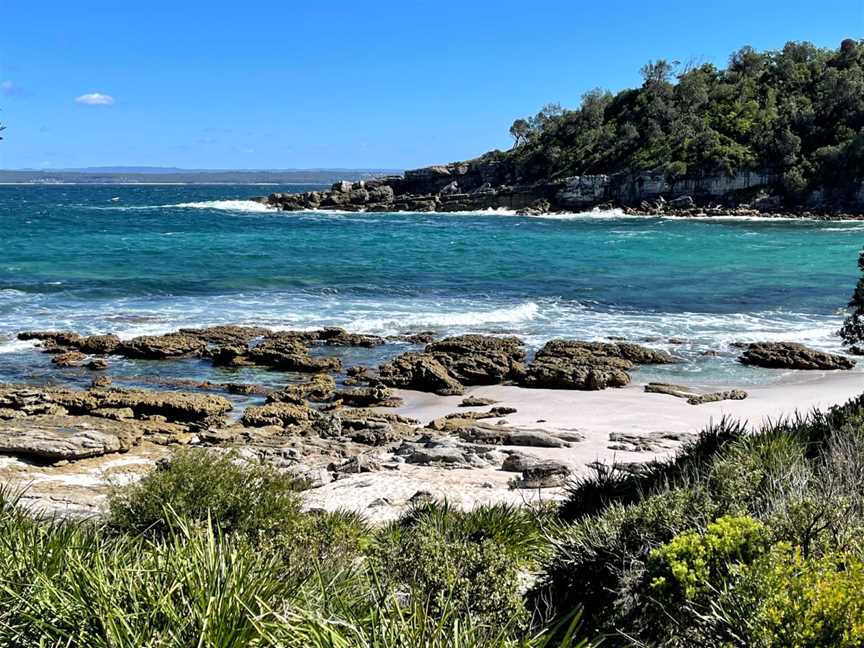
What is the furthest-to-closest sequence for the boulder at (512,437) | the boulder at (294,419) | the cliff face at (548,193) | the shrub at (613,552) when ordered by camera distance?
1. the cliff face at (548,193)
2. the boulder at (294,419)
3. the boulder at (512,437)
4. the shrub at (613,552)

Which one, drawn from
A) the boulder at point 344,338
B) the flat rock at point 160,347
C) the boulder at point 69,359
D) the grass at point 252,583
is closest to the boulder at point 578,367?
the boulder at point 344,338

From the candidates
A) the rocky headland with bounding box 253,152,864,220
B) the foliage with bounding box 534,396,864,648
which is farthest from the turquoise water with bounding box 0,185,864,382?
the foliage with bounding box 534,396,864,648

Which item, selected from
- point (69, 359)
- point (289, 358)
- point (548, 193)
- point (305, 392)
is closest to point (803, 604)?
point (305, 392)

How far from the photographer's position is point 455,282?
124 feet

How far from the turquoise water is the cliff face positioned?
13475mm

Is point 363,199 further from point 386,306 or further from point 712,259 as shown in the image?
point 386,306

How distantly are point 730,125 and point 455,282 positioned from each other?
62.2 meters

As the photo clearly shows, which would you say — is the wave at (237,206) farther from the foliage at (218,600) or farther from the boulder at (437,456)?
the foliage at (218,600)

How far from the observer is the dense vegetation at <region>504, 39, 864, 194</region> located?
3157 inches

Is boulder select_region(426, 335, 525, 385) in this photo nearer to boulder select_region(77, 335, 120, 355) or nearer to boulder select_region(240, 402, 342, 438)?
boulder select_region(240, 402, 342, 438)

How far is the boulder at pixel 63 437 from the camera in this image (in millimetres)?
13562

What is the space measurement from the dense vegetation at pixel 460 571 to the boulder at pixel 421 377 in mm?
11891

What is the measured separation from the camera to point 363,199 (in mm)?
98188

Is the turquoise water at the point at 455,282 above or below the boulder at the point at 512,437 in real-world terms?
above
